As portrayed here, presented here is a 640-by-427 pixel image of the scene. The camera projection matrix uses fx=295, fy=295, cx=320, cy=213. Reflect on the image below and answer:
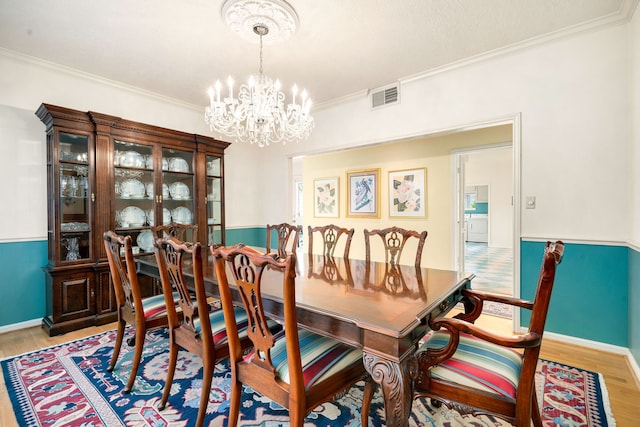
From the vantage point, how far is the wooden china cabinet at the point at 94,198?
276cm

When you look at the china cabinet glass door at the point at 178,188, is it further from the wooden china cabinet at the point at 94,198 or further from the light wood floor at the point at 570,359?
the light wood floor at the point at 570,359

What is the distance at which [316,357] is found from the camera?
134cm

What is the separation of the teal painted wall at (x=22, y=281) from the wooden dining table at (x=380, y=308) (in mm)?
2076

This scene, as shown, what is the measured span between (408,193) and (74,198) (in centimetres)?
409

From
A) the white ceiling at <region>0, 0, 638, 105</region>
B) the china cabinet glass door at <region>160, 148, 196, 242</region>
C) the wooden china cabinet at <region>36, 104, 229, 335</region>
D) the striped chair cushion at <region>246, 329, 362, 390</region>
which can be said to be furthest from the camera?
the china cabinet glass door at <region>160, 148, 196, 242</region>

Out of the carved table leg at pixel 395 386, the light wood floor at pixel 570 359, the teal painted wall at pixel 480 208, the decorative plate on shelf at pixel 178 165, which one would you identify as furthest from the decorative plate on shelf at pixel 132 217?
the teal painted wall at pixel 480 208

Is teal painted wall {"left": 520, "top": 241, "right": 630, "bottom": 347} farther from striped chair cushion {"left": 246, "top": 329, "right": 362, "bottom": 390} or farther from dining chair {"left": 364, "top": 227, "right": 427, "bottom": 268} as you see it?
striped chair cushion {"left": 246, "top": 329, "right": 362, "bottom": 390}

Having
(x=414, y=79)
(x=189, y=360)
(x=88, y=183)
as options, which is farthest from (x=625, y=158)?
(x=88, y=183)

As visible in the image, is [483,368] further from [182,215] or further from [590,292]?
[182,215]

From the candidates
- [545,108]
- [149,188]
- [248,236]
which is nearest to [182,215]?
[149,188]

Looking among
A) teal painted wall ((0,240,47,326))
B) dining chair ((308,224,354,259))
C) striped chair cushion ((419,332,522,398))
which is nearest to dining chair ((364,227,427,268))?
dining chair ((308,224,354,259))

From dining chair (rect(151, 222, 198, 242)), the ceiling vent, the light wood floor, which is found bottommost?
the light wood floor

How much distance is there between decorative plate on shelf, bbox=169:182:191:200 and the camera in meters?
3.64

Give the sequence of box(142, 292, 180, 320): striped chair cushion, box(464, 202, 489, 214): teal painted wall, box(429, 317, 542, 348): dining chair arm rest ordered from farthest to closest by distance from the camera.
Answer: box(464, 202, 489, 214): teal painted wall
box(142, 292, 180, 320): striped chair cushion
box(429, 317, 542, 348): dining chair arm rest
